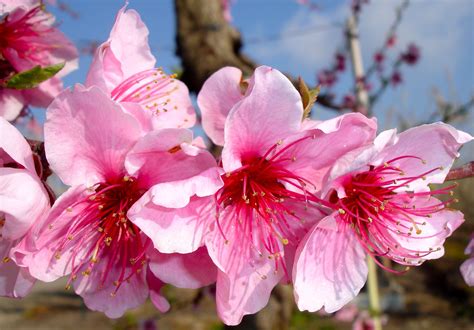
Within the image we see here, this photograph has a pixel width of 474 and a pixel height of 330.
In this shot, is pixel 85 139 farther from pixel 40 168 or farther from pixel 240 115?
pixel 240 115

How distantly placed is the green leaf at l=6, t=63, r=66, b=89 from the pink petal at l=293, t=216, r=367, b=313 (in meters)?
Result: 0.50

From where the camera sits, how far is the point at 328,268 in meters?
0.77

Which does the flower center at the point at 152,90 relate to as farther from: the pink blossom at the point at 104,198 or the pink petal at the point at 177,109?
the pink blossom at the point at 104,198

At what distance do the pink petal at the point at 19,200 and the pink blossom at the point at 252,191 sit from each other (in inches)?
5.3

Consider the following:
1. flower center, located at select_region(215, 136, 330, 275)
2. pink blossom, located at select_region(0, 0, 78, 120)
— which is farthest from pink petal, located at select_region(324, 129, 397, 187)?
pink blossom, located at select_region(0, 0, 78, 120)

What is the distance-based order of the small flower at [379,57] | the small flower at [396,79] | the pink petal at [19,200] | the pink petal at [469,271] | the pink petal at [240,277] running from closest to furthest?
1. the pink petal at [19,200]
2. the pink petal at [240,277]
3. the pink petal at [469,271]
4. the small flower at [379,57]
5. the small flower at [396,79]

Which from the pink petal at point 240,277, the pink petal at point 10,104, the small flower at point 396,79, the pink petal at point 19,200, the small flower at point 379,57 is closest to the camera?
the pink petal at point 19,200

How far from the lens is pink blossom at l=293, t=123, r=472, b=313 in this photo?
73 cm

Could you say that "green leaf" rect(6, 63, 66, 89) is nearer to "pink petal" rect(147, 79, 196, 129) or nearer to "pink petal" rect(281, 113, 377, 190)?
"pink petal" rect(147, 79, 196, 129)

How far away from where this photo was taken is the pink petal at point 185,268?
773 millimetres

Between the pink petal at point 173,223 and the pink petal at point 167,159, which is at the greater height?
the pink petal at point 167,159

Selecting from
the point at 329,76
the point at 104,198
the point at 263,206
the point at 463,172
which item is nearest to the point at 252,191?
the point at 263,206

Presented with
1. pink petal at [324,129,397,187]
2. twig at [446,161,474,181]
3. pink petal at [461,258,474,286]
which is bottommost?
pink petal at [461,258,474,286]

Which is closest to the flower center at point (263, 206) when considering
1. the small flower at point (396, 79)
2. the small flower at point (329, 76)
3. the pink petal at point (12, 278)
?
the pink petal at point (12, 278)
